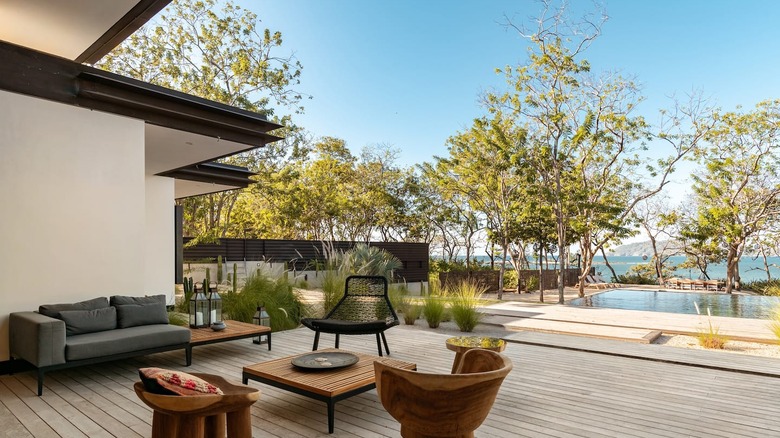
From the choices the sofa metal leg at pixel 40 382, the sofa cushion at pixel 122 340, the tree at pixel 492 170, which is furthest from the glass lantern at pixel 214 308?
the tree at pixel 492 170

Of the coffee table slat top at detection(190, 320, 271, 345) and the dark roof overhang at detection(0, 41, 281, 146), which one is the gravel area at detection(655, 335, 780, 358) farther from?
the dark roof overhang at detection(0, 41, 281, 146)

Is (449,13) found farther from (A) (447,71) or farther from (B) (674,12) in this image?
(B) (674,12)

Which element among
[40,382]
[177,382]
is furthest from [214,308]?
[177,382]

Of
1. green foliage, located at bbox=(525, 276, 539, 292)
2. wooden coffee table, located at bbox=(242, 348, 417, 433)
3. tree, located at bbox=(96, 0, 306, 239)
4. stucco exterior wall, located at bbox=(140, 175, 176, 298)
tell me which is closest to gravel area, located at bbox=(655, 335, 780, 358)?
wooden coffee table, located at bbox=(242, 348, 417, 433)

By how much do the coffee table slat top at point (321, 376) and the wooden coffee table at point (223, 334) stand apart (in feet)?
4.77

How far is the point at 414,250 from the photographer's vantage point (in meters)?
16.5

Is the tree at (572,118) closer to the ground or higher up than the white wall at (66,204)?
higher up

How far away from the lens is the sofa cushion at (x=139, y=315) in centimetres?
460

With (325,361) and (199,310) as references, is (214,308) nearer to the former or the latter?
(199,310)

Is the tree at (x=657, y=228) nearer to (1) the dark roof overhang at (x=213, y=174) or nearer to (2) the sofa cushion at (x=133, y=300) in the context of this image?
(1) the dark roof overhang at (x=213, y=174)

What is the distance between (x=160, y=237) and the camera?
→ 8984 millimetres

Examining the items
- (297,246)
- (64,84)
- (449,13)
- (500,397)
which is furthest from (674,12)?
(64,84)

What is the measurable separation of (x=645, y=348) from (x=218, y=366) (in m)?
4.88

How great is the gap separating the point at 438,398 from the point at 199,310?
4.07 meters
